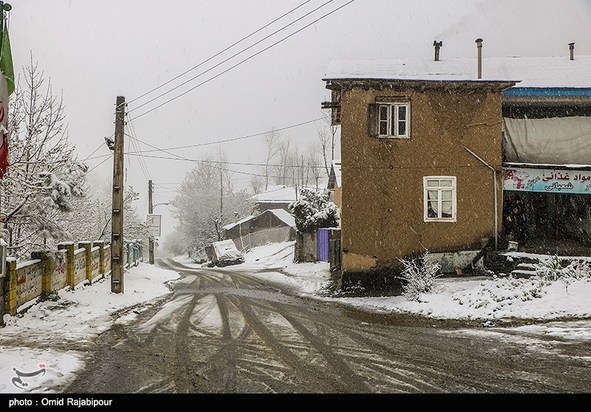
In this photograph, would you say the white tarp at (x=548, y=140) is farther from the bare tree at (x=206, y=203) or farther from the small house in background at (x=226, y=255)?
the bare tree at (x=206, y=203)

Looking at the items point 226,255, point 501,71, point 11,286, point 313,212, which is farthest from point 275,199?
point 11,286

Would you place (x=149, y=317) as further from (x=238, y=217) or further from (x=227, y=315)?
(x=238, y=217)

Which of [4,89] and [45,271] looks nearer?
[4,89]

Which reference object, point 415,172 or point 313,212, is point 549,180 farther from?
point 313,212

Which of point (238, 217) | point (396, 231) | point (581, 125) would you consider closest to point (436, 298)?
point (396, 231)

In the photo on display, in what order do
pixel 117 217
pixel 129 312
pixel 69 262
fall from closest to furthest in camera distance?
pixel 129 312 < pixel 69 262 < pixel 117 217

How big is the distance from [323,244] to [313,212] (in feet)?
7.57

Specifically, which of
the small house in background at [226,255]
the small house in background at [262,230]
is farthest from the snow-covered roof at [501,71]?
the small house in background at [262,230]

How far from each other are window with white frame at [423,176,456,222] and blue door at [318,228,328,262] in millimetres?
13031

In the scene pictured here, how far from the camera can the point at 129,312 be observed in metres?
13.8

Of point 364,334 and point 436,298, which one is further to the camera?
point 436,298

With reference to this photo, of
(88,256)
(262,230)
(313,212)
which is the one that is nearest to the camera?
(88,256)

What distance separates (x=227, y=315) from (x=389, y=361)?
238 inches

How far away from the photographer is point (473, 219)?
734 inches
